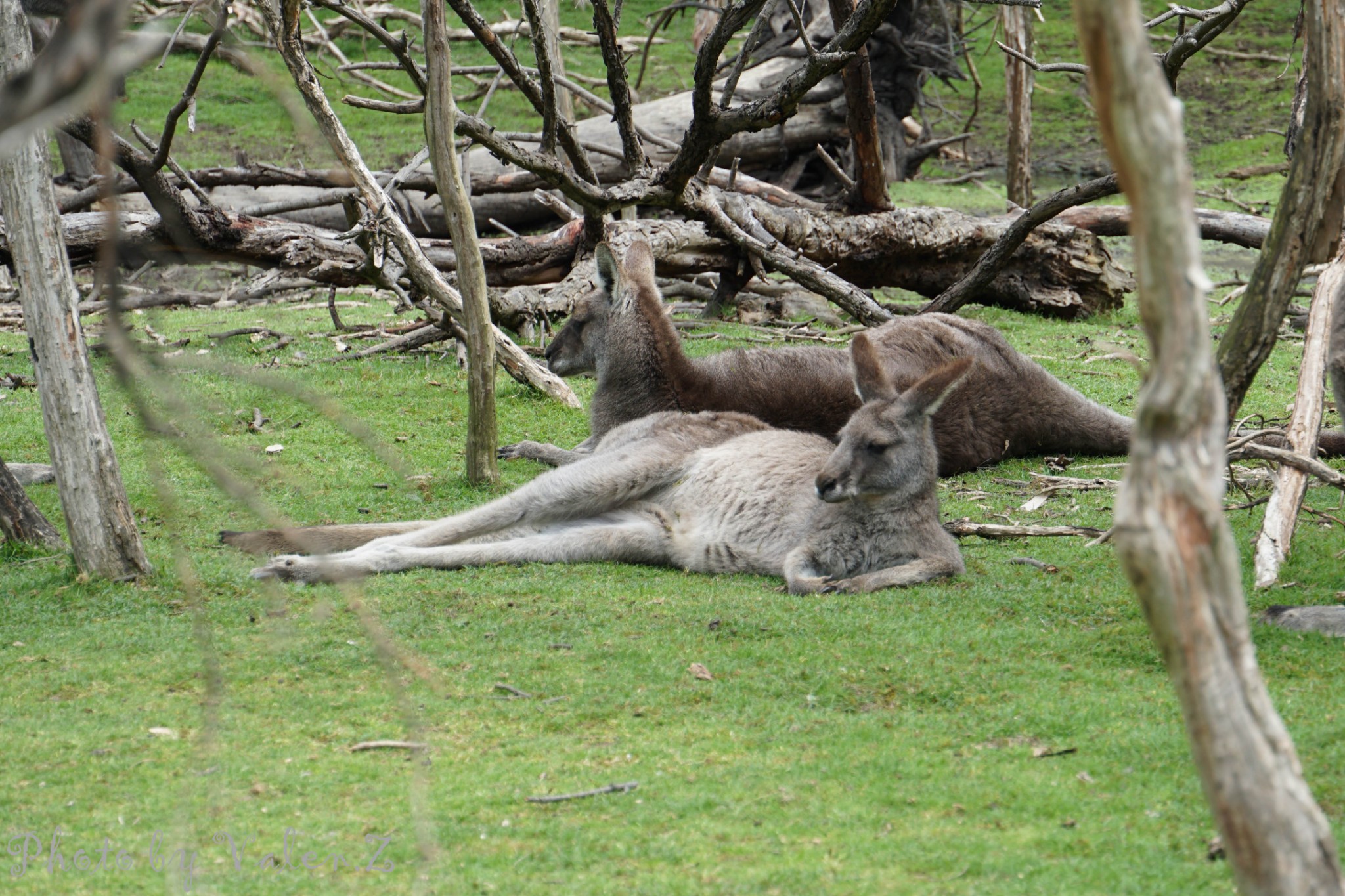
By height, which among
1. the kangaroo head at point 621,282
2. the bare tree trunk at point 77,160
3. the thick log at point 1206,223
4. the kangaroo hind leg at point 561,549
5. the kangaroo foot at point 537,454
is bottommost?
the kangaroo foot at point 537,454

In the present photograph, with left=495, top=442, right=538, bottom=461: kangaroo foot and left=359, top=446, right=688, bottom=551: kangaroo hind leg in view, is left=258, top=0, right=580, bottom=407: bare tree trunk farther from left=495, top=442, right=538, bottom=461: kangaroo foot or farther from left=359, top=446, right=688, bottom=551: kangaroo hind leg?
left=359, top=446, right=688, bottom=551: kangaroo hind leg

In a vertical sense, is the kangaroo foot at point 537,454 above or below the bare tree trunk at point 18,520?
below

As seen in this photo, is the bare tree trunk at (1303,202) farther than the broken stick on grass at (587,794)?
Yes

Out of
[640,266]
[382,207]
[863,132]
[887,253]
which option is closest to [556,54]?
[863,132]

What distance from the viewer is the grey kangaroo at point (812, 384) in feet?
24.0

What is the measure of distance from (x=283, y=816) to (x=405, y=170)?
6.28m

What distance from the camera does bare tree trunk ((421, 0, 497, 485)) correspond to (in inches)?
243

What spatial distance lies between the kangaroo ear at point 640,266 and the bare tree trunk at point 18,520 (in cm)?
355

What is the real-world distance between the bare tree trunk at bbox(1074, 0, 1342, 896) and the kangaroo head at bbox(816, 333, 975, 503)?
11.3 ft

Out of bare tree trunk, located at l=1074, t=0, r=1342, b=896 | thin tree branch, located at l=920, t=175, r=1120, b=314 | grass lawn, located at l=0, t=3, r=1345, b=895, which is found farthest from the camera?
thin tree branch, located at l=920, t=175, r=1120, b=314

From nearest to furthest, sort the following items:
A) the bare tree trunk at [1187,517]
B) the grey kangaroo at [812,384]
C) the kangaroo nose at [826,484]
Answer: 1. the bare tree trunk at [1187,517]
2. the kangaroo nose at [826,484]
3. the grey kangaroo at [812,384]

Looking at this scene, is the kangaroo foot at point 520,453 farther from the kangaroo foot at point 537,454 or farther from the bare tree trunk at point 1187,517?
the bare tree trunk at point 1187,517

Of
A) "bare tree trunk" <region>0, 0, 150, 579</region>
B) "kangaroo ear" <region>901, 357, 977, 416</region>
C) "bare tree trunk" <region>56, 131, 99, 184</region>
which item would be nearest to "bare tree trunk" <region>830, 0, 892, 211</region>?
"kangaroo ear" <region>901, 357, 977, 416</region>

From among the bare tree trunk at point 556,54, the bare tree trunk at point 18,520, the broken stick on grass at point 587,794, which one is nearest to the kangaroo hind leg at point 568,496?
the bare tree trunk at point 18,520
